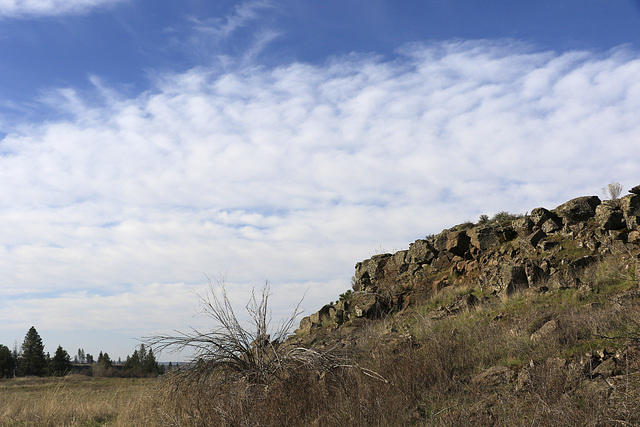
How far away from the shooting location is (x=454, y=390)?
24.8 feet

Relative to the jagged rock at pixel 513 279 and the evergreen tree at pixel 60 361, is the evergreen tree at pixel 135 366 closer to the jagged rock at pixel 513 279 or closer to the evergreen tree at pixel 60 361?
the evergreen tree at pixel 60 361

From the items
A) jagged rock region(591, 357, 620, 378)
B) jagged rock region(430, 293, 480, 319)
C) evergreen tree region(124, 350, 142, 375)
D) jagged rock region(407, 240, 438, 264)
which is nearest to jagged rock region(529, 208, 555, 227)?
jagged rock region(407, 240, 438, 264)

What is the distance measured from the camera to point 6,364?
4984 centimetres

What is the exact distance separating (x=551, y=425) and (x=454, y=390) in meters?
2.56

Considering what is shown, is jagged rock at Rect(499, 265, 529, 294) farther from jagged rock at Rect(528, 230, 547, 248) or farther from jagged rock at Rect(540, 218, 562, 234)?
jagged rock at Rect(540, 218, 562, 234)

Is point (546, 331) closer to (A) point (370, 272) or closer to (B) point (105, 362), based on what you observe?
(A) point (370, 272)

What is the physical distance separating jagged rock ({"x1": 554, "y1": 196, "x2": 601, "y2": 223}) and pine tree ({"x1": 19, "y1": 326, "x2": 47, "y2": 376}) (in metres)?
56.6

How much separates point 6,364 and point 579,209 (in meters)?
58.7

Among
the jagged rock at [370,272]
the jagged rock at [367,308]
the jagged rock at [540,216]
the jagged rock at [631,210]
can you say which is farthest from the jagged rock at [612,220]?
the jagged rock at [370,272]

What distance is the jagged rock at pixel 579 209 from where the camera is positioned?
53.1 ft

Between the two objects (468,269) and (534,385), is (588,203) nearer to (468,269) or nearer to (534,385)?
(468,269)

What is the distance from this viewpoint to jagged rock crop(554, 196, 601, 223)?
16188mm

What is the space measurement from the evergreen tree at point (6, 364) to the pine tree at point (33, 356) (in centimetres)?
95

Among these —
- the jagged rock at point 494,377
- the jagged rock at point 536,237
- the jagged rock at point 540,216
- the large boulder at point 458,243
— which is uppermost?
the jagged rock at point 540,216
